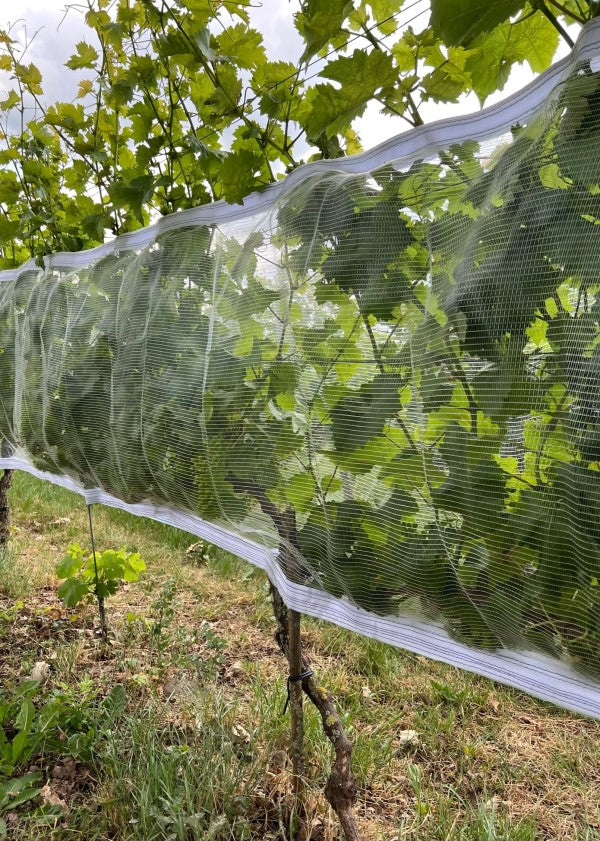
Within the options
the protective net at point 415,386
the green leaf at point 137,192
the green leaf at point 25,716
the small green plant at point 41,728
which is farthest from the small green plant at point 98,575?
the green leaf at point 137,192

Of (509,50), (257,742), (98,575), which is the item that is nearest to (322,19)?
(509,50)

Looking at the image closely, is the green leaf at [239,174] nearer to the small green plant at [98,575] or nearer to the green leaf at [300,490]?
the green leaf at [300,490]

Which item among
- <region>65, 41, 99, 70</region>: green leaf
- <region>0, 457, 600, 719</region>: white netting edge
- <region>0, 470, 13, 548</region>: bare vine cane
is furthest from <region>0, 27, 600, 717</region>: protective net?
<region>0, 470, 13, 548</region>: bare vine cane

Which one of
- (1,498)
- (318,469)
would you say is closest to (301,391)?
(318,469)

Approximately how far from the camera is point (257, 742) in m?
1.97

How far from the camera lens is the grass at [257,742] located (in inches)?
66.4

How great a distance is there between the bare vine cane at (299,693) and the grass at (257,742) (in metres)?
0.25

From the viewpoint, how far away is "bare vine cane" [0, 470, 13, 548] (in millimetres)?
3463

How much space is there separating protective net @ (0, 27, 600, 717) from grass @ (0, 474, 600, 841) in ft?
2.86

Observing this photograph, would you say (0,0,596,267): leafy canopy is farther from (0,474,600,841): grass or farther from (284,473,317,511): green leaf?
(0,474,600,841): grass

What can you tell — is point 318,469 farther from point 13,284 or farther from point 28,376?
point 13,284

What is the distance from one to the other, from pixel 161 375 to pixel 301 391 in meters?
0.50

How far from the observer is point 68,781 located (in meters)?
1.88

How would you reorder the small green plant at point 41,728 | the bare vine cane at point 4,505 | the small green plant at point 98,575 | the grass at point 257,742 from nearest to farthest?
1. the grass at point 257,742
2. the small green plant at point 41,728
3. the small green plant at point 98,575
4. the bare vine cane at point 4,505
